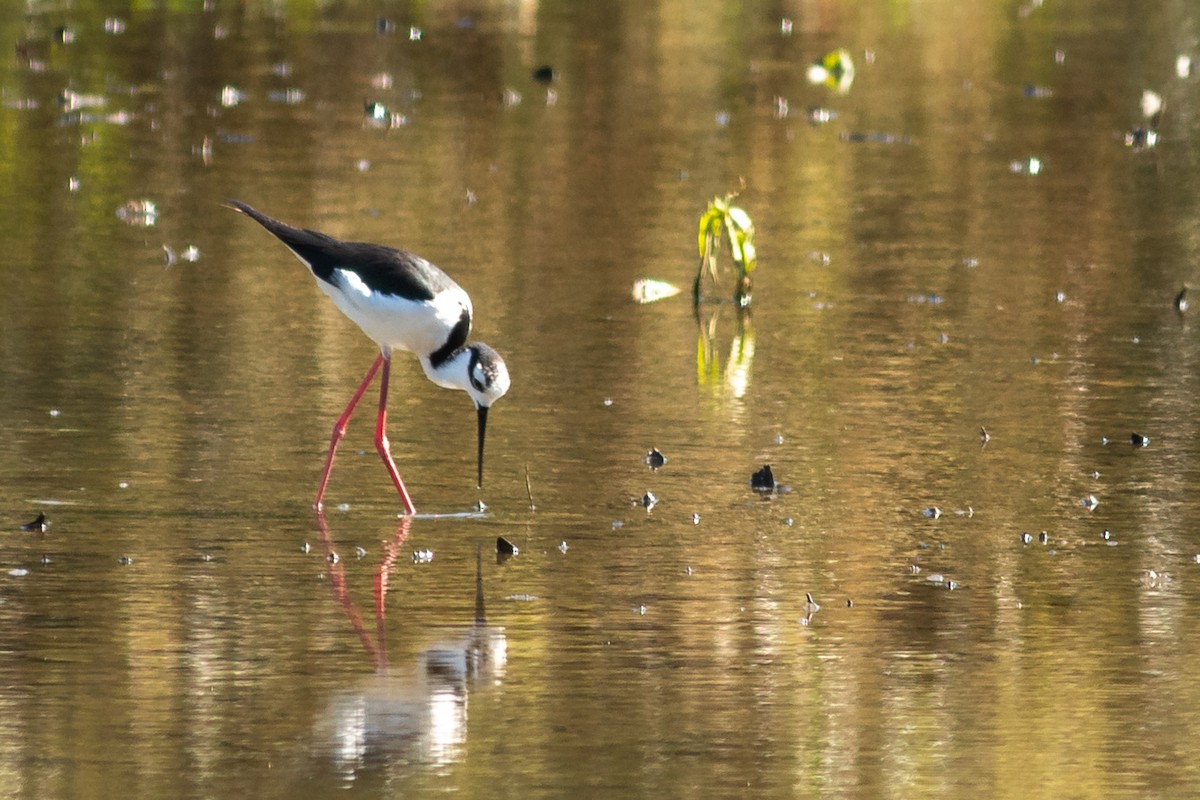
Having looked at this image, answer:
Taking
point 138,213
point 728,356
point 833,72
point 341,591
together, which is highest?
point 833,72

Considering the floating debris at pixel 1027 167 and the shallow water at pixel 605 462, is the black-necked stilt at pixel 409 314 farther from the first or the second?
the floating debris at pixel 1027 167

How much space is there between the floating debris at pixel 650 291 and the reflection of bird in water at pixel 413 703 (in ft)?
17.8

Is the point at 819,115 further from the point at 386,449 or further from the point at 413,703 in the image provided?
the point at 413,703

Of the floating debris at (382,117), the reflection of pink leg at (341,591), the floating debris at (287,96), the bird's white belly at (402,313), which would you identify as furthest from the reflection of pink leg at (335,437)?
the floating debris at (287,96)

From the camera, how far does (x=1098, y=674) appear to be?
272 inches

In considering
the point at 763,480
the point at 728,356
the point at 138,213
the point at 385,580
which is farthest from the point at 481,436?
the point at 138,213

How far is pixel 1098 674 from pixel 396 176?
9936mm

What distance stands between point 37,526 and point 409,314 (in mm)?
1786

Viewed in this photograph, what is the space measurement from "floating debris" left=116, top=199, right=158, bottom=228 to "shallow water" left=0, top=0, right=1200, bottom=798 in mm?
105

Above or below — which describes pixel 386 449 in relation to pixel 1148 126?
below

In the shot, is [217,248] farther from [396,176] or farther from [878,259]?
[878,259]

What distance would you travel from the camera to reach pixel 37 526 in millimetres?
8227

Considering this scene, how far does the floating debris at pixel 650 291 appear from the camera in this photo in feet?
41.6

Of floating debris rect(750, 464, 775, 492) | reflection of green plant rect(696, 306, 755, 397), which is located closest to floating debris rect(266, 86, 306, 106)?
reflection of green plant rect(696, 306, 755, 397)
